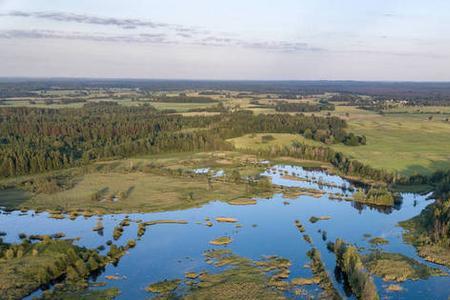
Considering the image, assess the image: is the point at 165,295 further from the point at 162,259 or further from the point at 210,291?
the point at 162,259

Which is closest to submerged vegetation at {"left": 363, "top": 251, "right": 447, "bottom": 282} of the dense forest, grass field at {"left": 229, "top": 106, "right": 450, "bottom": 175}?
grass field at {"left": 229, "top": 106, "right": 450, "bottom": 175}

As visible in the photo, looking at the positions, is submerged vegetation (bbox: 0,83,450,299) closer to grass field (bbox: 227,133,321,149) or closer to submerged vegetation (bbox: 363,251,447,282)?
submerged vegetation (bbox: 363,251,447,282)

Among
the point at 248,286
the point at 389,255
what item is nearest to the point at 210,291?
the point at 248,286

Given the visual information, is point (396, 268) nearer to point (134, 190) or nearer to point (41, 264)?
point (41, 264)

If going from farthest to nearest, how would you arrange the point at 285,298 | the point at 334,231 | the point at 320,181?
the point at 320,181
the point at 334,231
the point at 285,298

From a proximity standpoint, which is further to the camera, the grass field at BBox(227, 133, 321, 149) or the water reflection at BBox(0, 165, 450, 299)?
the grass field at BBox(227, 133, 321, 149)

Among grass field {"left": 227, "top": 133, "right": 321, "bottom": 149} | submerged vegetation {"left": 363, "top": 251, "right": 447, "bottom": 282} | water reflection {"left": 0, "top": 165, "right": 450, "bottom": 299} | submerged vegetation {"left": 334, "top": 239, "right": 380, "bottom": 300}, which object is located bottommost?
water reflection {"left": 0, "top": 165, "right": 450, "bottom": 299}

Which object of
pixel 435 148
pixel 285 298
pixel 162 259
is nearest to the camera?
pixel 285 298

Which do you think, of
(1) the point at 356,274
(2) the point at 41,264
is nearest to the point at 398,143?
(1) the point at 356,274

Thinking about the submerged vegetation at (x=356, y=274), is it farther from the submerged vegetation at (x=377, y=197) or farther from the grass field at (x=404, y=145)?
the grass field at (x=404, y=145)

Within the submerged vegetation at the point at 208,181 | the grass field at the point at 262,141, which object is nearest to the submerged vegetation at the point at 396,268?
the submerged vegetation at the point at 208,181

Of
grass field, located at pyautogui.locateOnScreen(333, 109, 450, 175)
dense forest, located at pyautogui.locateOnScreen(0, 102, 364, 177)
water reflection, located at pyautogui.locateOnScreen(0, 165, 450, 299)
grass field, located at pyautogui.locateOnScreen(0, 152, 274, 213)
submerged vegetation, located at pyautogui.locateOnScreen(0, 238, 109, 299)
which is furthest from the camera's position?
dense forest, located at pyautogui.locateOnScreen(0, 102, 364, 177)
